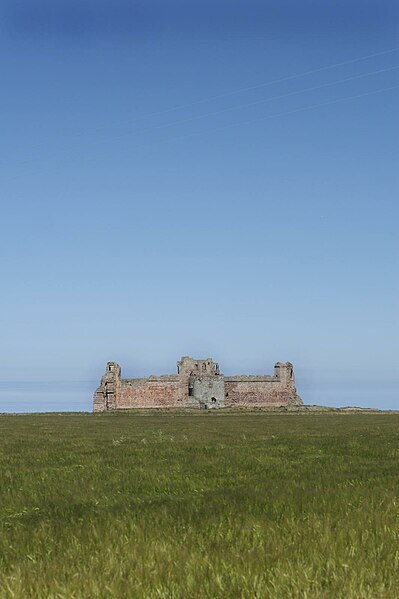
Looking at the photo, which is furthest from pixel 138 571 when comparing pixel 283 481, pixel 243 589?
pixel 283 481

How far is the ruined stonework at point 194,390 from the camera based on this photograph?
97.9 metres

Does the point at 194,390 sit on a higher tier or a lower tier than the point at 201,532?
higher

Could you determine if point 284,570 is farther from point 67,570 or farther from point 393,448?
point 393,448

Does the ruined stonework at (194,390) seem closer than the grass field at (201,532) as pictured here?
No

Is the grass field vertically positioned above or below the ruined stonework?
below

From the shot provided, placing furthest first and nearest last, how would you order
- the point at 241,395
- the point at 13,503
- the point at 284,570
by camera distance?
the point at 241,395
the point at 13,503
the point at 284,570

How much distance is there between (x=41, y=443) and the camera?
26172 millimetres

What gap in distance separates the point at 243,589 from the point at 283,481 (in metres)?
7.80

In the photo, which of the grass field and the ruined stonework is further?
the ruined stonework

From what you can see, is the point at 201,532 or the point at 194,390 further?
the point at 194,390

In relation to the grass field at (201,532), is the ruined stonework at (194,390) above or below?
above

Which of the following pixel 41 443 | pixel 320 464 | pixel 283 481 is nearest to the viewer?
pixel 283 481

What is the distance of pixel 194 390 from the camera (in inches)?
3853

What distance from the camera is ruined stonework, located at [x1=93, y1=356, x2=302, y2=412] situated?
97875 millimetres
